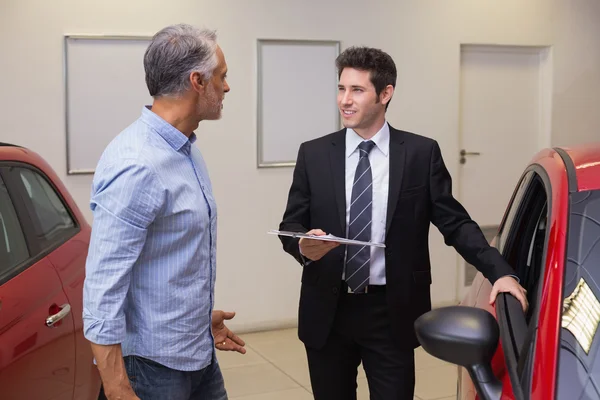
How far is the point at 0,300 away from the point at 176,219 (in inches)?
28.7

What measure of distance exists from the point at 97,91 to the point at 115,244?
3700 mm

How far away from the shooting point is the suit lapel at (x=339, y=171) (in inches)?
108

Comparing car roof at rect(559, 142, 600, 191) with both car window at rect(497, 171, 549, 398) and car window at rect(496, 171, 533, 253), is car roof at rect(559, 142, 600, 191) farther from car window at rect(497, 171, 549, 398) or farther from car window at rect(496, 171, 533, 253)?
car window at rect(496, 171, 533, 253)

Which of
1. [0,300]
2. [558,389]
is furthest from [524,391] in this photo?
[0,300]

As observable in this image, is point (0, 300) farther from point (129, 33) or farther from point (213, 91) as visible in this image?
point (129, 33)

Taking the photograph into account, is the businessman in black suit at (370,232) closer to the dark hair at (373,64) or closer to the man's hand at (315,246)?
the dark hair at (373,64)

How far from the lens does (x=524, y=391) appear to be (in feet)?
5.02

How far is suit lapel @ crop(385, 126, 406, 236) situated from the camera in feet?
8.91

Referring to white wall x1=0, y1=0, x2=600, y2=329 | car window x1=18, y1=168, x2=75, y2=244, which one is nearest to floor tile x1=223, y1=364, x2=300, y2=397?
white wall x1=0, y1=0, x2=600, y2=329

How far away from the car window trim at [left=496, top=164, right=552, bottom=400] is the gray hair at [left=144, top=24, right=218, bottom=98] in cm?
87

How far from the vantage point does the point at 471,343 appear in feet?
5.44

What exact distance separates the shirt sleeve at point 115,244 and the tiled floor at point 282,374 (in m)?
2.80

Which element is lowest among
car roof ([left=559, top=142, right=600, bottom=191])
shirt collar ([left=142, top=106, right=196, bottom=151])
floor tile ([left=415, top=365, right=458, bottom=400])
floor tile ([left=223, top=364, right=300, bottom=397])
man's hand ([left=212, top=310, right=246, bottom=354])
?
floor tile ([left=223, top=364, right=300, bottom=397])

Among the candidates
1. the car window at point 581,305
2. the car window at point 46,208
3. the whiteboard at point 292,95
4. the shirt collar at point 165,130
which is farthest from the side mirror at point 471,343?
the whiteboard at point 292,95
